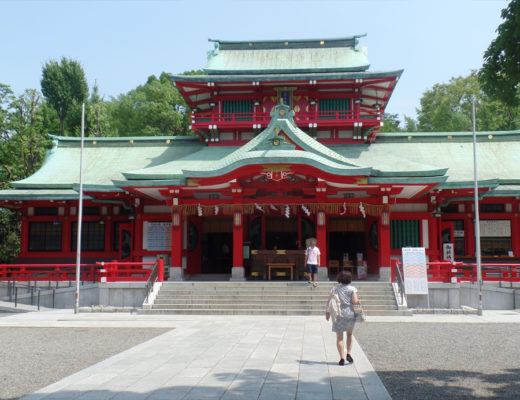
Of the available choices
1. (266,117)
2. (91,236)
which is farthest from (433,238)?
(91,236)

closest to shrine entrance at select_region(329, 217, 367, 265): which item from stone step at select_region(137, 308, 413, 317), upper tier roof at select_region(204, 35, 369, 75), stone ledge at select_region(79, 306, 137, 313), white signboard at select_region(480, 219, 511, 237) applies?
white signboard at select_region(480, 219, 511, 237)

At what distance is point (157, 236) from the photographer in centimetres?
2447

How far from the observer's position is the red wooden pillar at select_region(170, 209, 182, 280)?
2158 centimetres

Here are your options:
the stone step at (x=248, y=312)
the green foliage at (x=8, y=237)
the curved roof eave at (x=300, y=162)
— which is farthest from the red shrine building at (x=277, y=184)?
the stone step at (x=248, y=312)

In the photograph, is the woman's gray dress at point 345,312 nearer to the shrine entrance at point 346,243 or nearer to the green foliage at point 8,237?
the shrine entrance at point 346,243

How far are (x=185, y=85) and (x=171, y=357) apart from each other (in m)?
19.8

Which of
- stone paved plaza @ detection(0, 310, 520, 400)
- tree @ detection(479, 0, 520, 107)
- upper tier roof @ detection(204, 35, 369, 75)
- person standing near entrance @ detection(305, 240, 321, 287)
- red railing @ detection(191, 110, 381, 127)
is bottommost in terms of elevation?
stone paved plaza @ detection(0, 310, 520, 400)

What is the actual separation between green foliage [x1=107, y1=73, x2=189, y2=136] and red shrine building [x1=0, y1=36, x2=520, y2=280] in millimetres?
20901

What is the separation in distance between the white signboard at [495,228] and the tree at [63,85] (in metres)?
44.1

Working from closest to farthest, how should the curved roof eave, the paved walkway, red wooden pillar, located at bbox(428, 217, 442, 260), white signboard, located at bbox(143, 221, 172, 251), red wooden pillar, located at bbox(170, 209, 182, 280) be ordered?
1. the paved walkway
2. the curved roof eave
3. red wooden pillar, located at bbox(170, 209, 182, 280)
4. red wooden pillar, located at bbox(428, 217, 442, 260)
5. white signboard, located at bbox(143, 221, 172, 251)

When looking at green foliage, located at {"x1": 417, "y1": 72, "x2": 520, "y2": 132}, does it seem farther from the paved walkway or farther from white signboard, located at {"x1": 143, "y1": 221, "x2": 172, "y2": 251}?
the paved walkway

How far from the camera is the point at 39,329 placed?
586 inches

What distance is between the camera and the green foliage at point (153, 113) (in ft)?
169

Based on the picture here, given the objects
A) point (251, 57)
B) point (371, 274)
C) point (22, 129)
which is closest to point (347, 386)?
point (371, 274)
